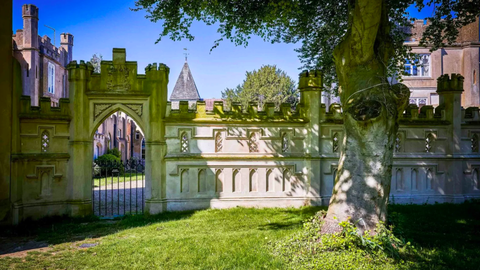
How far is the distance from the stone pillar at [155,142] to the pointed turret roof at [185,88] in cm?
4768

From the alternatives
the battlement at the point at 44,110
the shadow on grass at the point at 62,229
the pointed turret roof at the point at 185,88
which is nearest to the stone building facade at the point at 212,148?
the battlement at the point at 44,110

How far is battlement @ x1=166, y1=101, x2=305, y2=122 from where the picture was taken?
10077mm

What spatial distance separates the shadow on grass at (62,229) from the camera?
7.04 meters

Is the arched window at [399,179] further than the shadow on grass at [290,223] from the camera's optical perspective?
Yes

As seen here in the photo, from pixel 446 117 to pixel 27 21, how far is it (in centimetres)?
3300

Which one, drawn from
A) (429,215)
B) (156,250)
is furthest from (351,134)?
(429,215)

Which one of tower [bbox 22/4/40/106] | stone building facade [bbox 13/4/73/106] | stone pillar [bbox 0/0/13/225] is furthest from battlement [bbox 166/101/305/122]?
tower [bbox 22/4/40/106]

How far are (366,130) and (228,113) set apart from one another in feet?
17.1

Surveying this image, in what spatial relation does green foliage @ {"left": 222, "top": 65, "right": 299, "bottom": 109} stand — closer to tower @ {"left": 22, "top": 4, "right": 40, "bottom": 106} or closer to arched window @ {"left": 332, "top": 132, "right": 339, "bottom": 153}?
tower @ {"left": 22, "top": 4, "right": 40, "bottom": 106}

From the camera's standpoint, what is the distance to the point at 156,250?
19.8ft

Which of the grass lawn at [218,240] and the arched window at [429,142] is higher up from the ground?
the arched window at [429,142]

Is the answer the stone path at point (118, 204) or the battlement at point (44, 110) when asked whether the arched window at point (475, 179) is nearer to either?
the stone path at point (118, 204)

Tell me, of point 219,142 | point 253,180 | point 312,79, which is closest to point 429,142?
point 312,79

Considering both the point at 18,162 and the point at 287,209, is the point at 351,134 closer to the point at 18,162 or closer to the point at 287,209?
the point at 287,209
